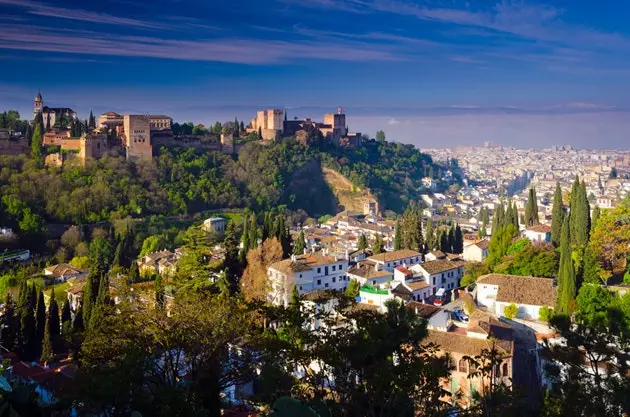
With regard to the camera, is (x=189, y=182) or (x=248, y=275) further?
(x=189, y=182)

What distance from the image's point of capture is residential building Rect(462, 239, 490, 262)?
33.2 meters

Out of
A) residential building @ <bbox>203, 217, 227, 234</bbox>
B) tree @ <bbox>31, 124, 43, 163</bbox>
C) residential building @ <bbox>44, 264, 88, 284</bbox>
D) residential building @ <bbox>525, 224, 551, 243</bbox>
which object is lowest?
residential building @ <bbox>44, 264, 88, 284</bbox>

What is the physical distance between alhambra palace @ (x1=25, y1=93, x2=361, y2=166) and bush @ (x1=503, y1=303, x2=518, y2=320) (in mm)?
42552

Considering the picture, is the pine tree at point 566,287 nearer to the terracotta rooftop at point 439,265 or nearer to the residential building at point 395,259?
the terracotta rooftop at point 439,265

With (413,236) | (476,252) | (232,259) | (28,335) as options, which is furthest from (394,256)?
(28,335)

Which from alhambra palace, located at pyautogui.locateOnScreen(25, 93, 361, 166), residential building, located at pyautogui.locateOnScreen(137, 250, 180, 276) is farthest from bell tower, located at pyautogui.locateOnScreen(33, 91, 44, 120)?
residential building, located at pyautogui.locateOnScreen(137, 250, 180, 276)

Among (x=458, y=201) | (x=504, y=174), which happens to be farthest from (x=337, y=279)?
(x=504, y=174)

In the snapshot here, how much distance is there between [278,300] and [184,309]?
13041 mm

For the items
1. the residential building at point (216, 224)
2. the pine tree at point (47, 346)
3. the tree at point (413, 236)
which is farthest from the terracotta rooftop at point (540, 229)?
the pine tree at point (47, 346)

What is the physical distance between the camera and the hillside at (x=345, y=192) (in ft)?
228

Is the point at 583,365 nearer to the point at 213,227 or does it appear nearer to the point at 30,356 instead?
the point at 30,356

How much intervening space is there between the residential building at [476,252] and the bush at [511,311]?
11168 mm

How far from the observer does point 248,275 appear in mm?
25328

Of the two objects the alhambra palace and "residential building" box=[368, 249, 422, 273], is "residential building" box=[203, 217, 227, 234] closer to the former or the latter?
the alhambra palace
